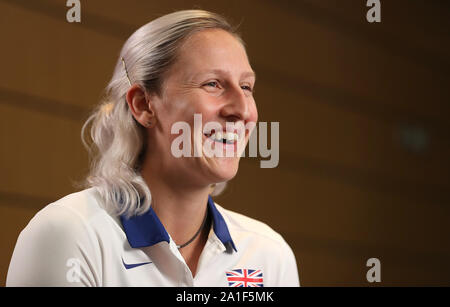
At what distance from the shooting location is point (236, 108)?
1.77 m

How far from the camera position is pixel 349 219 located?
11.0 ft

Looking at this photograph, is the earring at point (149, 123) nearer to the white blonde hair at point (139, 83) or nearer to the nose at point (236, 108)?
the white blonde hair at point (139, 83)

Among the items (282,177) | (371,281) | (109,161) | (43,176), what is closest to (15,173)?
(43,176)

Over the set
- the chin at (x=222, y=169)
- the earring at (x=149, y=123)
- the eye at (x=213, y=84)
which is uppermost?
the eye at (x=213, y=84)

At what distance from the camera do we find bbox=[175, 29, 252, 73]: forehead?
181 cm

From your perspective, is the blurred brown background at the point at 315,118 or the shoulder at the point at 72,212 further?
the blurred brown background at the point at 315,118

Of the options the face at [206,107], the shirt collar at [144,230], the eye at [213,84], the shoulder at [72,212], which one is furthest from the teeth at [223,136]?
the shoulder at [72,212]

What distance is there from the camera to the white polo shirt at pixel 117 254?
1542mm

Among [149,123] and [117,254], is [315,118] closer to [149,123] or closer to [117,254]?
[149,123]

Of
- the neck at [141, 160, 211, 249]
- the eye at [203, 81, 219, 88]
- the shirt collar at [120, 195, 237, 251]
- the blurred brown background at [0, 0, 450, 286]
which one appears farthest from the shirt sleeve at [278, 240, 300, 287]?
the blurred brown background at [0, 0, 450, 286]

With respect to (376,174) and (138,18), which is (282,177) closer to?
(376,174)

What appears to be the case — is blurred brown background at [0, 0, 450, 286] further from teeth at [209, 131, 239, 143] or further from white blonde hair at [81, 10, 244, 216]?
teeth at [209, 131, 239, 143]

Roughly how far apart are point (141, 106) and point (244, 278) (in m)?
0.63

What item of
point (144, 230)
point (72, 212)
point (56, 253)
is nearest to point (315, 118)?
point (144, 230)
